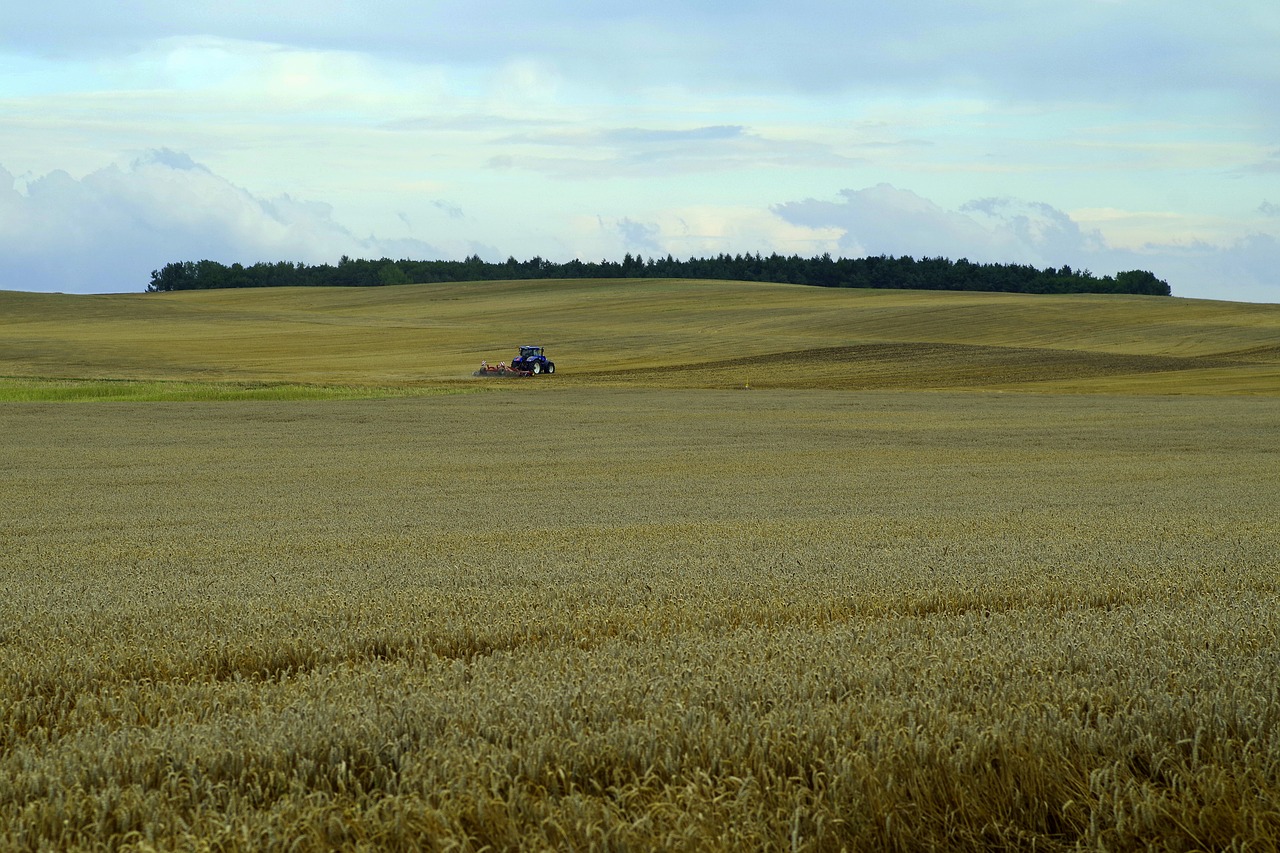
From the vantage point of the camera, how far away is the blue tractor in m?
58.7

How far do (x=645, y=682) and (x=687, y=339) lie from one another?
70.6m

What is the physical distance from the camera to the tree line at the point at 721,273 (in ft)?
502

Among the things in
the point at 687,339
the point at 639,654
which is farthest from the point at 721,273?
the point at 639,654

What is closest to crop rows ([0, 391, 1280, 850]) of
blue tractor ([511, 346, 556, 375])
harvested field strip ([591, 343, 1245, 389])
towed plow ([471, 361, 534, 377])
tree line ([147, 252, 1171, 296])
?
harvested field strip ([591, 343, 1245, 389])

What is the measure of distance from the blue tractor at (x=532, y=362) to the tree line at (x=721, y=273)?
3951 inches

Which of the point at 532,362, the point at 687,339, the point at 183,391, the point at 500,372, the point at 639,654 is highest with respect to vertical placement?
the point at 639,654

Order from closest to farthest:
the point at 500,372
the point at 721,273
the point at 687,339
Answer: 1. the point at 500,372
2. the point at 687,339
3. the point at 721,273

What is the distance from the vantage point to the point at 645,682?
14.7 feet

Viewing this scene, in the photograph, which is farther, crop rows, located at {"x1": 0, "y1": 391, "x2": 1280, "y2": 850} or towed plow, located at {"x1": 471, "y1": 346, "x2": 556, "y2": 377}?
towed plow, located at {"x1": 471, "y1": 346, "x2": 556, "y2": 377}

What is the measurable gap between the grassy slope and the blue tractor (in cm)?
104

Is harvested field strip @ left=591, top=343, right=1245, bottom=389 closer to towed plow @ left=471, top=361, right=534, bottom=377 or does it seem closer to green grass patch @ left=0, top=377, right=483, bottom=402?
towed plow @ left=471, top=361, right=534, bottom=377

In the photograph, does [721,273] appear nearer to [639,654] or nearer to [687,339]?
[687,339]

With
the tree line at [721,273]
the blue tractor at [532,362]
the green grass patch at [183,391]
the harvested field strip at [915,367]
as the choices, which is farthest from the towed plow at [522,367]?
the tree line at [721,273]

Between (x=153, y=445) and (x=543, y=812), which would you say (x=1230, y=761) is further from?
(x=153, y=445)
